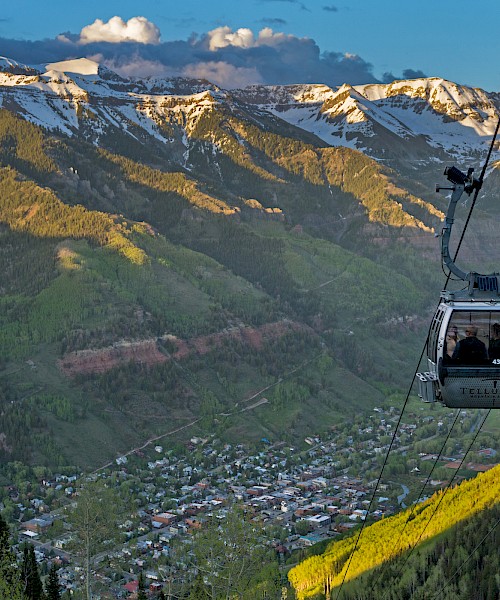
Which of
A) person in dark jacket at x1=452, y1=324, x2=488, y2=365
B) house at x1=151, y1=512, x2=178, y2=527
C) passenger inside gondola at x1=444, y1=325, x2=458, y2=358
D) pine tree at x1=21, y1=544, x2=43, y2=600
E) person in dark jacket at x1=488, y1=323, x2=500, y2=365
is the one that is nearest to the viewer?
person in dark jacket at x1=488, y1=323, x2=500, y2=365

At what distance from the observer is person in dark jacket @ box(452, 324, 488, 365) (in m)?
35.4

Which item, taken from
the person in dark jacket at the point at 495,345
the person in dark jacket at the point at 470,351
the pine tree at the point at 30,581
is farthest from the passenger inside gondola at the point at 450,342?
the pine tree at the point at 30,581

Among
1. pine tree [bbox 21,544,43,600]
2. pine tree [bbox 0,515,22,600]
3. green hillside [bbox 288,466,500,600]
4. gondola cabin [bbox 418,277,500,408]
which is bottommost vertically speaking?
green hillside [bbox 288,466,500,600]

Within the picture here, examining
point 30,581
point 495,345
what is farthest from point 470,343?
point 30,581

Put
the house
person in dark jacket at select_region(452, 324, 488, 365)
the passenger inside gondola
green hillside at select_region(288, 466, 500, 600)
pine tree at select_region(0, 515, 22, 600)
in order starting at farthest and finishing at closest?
the house, green hillside at select_region(288, 466, 500, 600), pine tree at select_region(0, 515, 22, 600), the passenger inside gondola, person in dark jacket at select_region(452, 324, 488, 365)

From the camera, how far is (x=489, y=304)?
35.2 meters

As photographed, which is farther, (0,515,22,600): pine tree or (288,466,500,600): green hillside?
(288,466,500,600): green hillside

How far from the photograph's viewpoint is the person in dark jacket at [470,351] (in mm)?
35406

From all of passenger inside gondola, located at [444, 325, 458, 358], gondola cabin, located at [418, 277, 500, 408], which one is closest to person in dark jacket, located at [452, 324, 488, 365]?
gondola cabin, located at [418, 277, 500, 408]

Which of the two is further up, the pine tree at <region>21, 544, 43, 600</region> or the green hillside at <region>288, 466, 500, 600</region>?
the pine tree at <region>21, 544, 43, 600</region>

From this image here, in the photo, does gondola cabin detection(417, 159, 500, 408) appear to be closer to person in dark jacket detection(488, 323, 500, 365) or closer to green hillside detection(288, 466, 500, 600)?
person in dark jacket detection(488, 323, 500, 365)

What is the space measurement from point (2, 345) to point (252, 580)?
125 metres

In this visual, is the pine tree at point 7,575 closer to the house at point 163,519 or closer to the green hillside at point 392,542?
the green hillside at point 392,542

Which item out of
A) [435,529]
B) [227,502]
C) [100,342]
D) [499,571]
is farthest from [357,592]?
[100,342]
